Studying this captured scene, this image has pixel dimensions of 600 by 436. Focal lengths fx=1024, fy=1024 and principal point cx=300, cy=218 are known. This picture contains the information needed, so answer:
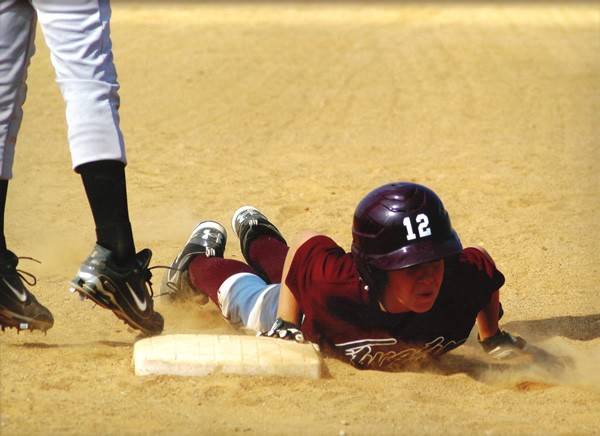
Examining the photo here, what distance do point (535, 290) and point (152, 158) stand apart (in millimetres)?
3616

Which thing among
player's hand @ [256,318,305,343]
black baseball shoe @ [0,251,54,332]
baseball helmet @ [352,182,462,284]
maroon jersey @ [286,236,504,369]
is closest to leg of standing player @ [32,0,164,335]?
black baseball shoe @ [0,251,54,332]

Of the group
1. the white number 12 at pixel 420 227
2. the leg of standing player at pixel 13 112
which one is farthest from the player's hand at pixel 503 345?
the leg of standing player at pixel 13 112

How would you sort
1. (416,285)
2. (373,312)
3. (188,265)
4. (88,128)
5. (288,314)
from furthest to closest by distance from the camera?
(188,265), (288,314), (373,312), (416,285), (88,128)

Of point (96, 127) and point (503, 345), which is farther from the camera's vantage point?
point (503, 345)

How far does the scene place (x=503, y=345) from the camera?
4109mm

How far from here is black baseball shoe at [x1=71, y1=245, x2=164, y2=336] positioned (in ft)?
11.4

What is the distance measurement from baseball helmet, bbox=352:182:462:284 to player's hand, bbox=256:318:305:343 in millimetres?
361

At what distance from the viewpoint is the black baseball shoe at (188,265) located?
15.9 ft

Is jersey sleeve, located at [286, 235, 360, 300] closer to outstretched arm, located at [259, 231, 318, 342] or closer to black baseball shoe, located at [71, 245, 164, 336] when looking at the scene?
outstretched arm, located at [259, 231, 318, 342]

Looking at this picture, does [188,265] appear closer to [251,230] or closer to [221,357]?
[251,230]

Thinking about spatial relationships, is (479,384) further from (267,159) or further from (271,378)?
(267,159)

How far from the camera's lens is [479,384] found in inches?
152

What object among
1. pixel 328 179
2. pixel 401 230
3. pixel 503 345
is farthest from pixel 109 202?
pixel 328 179

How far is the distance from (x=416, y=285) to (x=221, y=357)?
2.49 feet
